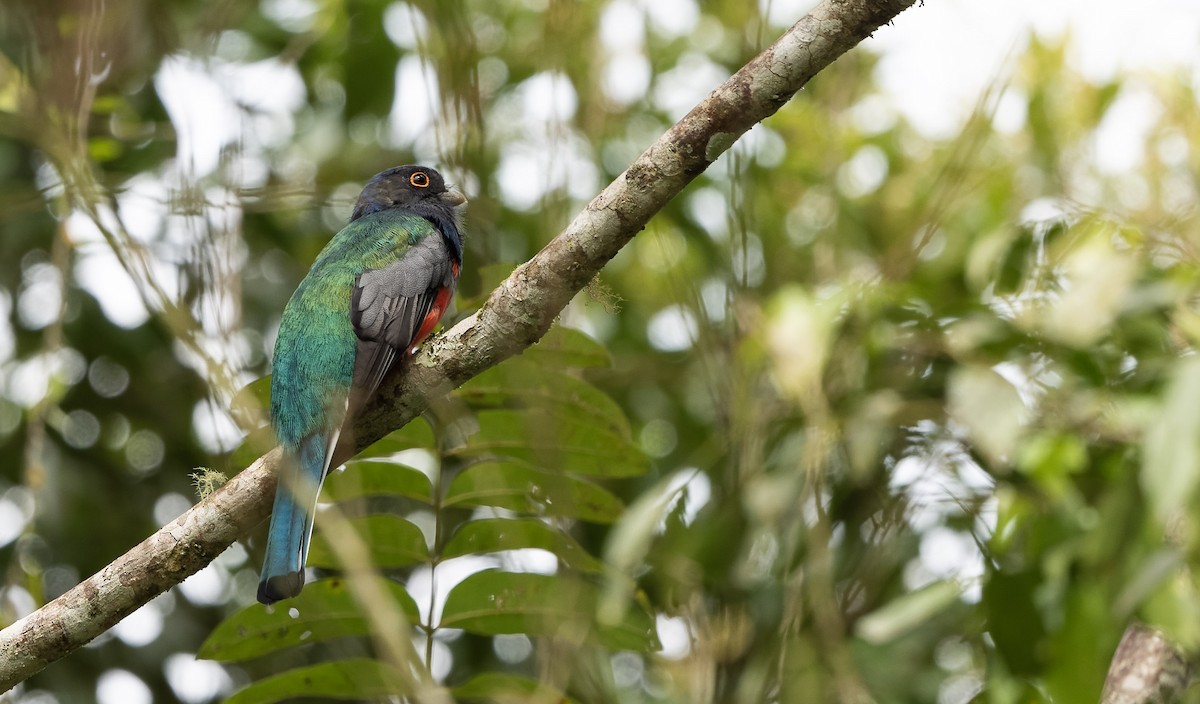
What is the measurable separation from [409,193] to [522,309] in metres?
2.21

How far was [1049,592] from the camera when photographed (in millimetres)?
3701

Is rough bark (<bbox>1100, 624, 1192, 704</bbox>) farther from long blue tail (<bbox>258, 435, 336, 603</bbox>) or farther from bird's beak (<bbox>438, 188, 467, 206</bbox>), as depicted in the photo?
bird's beak (<bbox>438, 188, 467, 206</bbox>)

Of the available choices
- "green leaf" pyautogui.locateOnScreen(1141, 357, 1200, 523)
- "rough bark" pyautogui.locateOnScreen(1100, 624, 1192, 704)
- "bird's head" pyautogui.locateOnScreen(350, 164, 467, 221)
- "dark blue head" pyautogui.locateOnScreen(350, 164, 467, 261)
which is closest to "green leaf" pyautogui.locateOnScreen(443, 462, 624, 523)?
"green leaf" pyautogui.locateOnScreen(1141, 357, 1200, 523)

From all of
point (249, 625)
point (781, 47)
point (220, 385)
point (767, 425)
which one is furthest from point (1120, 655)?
point (220, 385)

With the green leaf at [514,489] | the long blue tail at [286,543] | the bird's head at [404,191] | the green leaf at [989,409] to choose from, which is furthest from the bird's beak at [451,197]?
the green leaf at [989,409]

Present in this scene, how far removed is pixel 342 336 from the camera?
13.9 feet

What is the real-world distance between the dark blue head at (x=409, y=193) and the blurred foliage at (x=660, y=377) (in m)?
0.34

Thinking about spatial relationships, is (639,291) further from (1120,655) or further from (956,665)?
(1120,655)

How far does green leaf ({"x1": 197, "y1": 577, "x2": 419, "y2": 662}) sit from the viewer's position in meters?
3.33

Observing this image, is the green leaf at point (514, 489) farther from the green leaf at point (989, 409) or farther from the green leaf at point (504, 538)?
the green leaf at point (989, 409)

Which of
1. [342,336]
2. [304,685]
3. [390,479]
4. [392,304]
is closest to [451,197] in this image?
[392,304]

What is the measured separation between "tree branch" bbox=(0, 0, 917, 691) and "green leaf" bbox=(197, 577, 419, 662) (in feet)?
0.73

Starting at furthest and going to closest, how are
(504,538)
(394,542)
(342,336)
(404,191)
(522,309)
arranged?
(404,191) < (342,336) < (394,542) < (522,309) < (504,538)

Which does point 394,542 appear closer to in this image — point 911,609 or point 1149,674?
point 911,609
